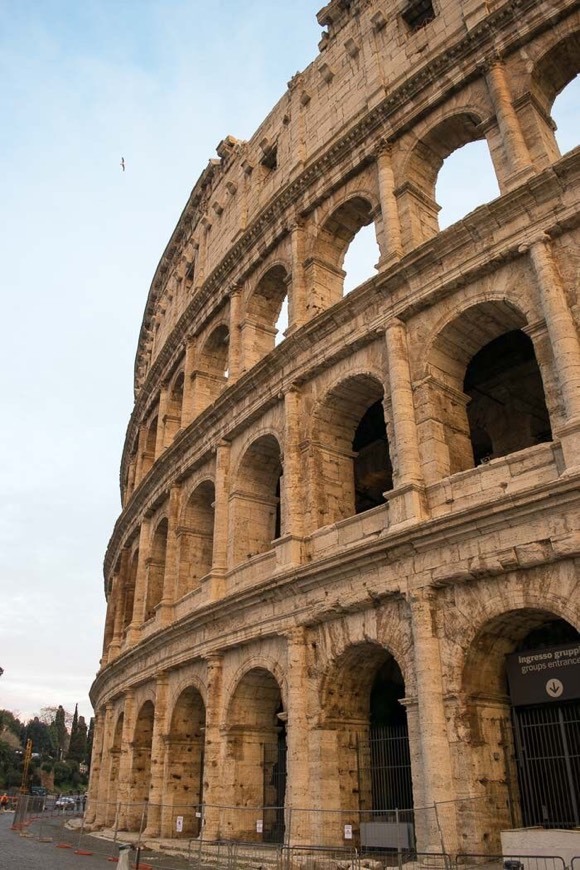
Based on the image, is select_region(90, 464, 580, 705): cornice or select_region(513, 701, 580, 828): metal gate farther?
select_region(513, 701, 580, 828): metal gate

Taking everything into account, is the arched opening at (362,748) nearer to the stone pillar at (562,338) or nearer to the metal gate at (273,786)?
the metal gate at (273,786)

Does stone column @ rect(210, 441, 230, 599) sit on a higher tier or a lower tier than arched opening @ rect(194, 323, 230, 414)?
lower

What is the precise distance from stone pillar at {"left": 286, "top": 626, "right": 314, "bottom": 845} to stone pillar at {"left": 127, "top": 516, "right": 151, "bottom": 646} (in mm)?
9177

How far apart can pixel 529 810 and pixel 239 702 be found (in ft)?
20.3

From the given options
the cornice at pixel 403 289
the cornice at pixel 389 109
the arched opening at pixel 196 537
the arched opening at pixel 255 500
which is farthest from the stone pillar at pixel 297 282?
the arched opening at pixel 196 537

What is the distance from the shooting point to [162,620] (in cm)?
1770

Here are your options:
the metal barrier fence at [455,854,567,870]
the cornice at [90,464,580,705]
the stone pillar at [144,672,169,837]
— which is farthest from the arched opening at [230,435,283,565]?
the metal barrier fence at [455,854,567,870]

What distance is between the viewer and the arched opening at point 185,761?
15867mm

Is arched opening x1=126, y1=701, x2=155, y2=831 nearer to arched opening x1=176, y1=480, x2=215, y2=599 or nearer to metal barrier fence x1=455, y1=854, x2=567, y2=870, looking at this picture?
arched opening x1=176, y1=480, x2=215, y2=599

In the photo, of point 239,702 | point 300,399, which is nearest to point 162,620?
point 239,702

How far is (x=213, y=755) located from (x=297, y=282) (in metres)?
10.2

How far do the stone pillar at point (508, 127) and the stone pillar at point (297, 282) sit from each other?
5292mm

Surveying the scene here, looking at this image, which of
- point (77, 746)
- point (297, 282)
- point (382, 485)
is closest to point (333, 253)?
point (297, 282)

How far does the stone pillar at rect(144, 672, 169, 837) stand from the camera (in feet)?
51.9
